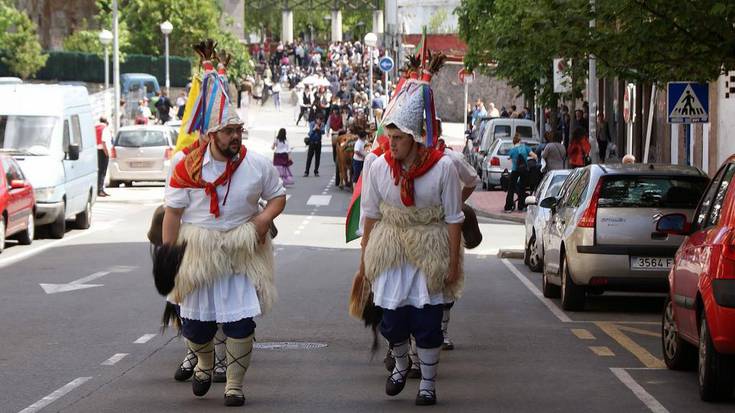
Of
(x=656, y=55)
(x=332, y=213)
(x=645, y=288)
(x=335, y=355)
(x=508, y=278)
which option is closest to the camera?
(x=335, y=355)

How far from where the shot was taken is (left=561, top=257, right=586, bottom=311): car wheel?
16969 mm

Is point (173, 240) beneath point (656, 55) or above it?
beneath

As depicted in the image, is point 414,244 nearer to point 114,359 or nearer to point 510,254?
point 114,359

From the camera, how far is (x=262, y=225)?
10336 millimetres

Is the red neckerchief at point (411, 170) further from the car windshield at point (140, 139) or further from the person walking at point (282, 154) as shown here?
the person walking at point (282, 154)

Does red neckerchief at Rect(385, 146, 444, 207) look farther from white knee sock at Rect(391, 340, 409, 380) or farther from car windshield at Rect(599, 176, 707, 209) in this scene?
car windshield at Rect(599, 176, 707, 209)

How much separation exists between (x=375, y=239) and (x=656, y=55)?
10.2 metres

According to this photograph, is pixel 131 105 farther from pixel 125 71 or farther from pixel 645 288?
pixel 645 288

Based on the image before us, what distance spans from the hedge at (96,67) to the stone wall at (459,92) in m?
12.9

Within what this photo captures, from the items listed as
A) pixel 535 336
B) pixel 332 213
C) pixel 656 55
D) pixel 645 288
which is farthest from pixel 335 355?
pixel 332 213

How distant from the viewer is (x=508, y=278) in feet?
70.2

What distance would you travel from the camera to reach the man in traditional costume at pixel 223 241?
10.2 m

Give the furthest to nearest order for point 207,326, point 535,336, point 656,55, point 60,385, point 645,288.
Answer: point 656,55
point 645,288
point 535,336
point 60,385
point 207,326

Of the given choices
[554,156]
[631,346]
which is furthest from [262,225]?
[554,156]
